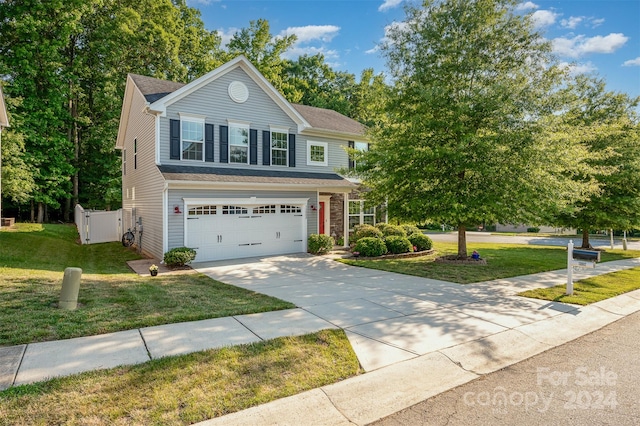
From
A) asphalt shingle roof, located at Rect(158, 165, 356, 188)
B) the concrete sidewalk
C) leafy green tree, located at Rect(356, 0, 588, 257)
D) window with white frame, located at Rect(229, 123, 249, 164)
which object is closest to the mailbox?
the concrete sidewalk

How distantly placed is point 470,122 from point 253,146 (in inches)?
343

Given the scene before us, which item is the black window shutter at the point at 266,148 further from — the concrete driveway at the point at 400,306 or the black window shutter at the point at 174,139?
the concrete driveway at the point at 400,306

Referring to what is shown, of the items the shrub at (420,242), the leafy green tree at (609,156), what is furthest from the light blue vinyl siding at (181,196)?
the leafy green tree at (609,156)

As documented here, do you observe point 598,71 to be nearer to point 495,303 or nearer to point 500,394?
point 495,303

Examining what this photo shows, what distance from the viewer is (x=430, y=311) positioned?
732 centimetres

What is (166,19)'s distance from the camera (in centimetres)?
2867

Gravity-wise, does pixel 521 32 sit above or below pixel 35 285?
above

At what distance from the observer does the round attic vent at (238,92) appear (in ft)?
50.3

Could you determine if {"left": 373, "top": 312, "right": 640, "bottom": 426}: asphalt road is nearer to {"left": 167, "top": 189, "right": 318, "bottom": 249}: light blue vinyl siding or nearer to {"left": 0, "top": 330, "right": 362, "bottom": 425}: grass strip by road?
{"left": 0, "top": 330, "right": 362, "bottom": 425}: grass strip by road

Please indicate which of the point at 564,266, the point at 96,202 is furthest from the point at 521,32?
the point at 96,202

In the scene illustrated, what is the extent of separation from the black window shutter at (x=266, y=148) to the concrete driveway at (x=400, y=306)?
5486mm

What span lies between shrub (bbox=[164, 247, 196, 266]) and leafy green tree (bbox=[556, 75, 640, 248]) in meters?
15.5

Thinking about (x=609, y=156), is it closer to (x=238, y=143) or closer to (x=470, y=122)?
(x=470, y=122)

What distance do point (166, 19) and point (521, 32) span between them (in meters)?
26.4
